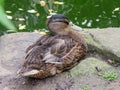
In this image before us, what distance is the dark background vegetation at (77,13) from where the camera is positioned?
5.56 metres

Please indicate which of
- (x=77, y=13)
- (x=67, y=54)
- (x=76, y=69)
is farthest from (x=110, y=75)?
(x=77, y=13)

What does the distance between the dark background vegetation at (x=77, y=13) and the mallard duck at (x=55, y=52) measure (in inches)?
90.9

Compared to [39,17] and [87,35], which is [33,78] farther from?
[39,17]

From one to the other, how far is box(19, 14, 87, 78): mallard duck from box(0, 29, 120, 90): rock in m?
0.08

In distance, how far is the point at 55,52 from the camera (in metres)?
2.78

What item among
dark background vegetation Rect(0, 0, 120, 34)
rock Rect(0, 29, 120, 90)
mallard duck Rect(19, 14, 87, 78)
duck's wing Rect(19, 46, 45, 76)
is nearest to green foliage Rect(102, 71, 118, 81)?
rock Rect(0, 29, 120, 90)

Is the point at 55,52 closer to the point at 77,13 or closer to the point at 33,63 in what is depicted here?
the point at 33,63

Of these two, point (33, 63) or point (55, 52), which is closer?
point (33, 63)

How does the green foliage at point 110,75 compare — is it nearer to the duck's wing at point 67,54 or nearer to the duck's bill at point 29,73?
the duck's wing at point 67,54

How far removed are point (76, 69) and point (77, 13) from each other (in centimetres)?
321

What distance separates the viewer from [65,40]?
2.96 meters

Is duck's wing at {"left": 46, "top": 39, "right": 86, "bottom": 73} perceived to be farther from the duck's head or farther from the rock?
the duck's head

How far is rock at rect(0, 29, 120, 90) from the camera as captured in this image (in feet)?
8.91

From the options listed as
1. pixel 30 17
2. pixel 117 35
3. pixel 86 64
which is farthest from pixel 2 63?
pixel 30 17
